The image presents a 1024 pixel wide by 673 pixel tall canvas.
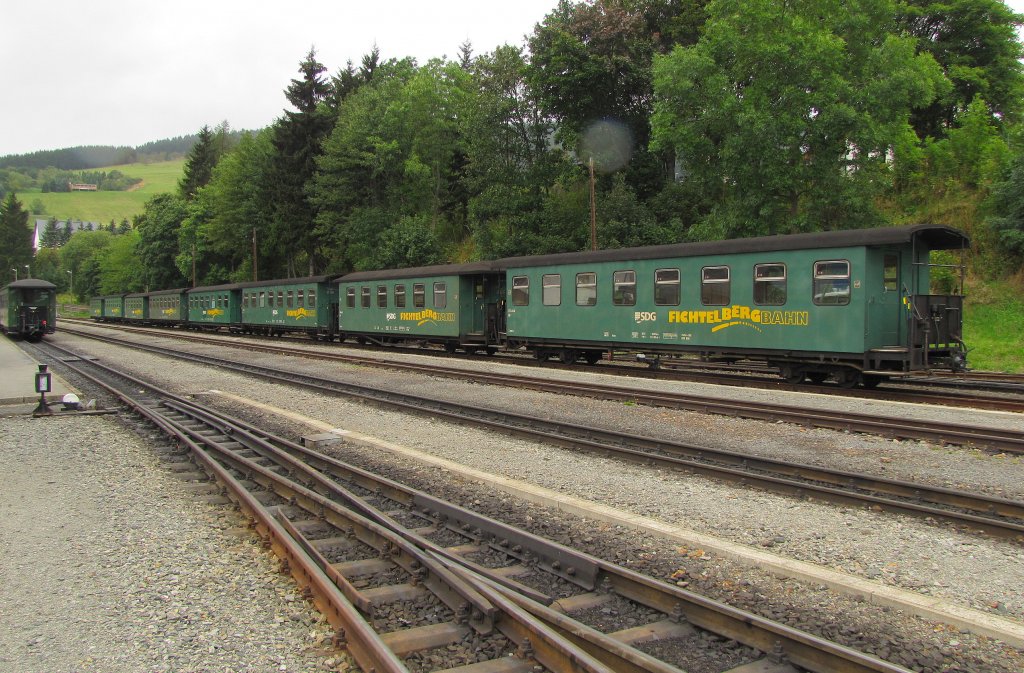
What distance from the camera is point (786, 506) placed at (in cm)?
680

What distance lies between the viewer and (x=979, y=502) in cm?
659

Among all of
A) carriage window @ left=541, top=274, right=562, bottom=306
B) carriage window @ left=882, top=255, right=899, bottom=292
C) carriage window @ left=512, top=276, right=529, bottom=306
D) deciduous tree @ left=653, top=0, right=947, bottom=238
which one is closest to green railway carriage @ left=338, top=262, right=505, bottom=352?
carriage window @ left=512, top=276, right=529, bottom=306

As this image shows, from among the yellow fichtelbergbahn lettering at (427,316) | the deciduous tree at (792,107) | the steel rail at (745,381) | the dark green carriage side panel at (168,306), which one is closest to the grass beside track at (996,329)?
the deciduous tree at (792,107)

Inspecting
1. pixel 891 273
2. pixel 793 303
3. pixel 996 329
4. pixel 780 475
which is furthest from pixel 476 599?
pixel 996 329

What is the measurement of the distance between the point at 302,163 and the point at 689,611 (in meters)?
59.6

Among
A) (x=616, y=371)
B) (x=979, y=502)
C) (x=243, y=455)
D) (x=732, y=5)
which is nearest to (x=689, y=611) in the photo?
(x=979, y=502)

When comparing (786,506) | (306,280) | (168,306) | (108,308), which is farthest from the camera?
(108,308)

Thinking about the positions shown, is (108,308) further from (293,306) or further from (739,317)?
(739,317)

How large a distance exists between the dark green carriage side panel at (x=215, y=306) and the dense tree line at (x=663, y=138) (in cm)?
937

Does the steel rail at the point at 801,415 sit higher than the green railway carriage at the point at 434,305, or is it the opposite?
the green railway carriage at the point at 434,305

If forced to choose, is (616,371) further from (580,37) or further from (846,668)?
(580,37)

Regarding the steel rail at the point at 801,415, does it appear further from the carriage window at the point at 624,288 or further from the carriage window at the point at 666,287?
the carriage window at the point at 624,288

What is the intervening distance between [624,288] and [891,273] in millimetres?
6006

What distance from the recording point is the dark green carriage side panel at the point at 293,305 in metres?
33.2
